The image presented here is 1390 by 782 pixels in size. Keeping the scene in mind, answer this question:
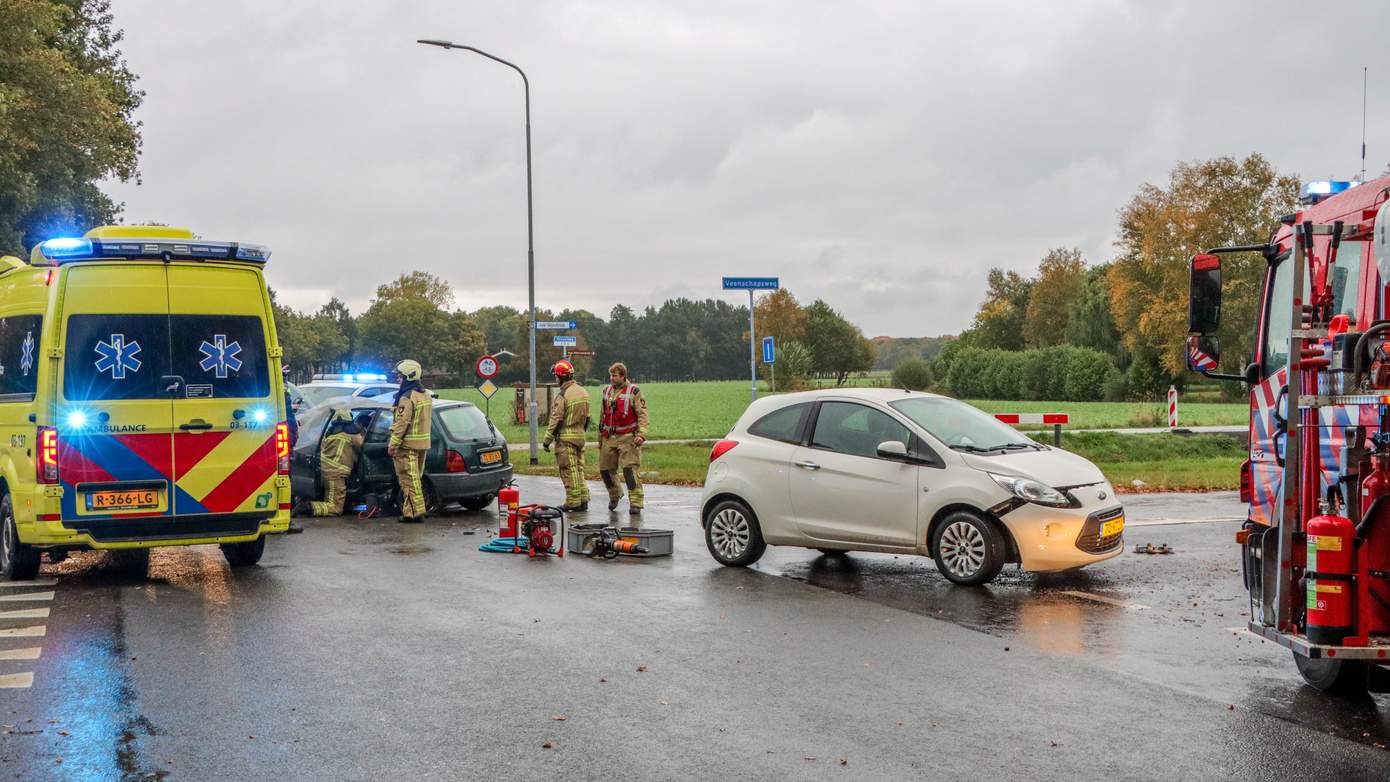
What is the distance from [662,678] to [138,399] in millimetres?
5766

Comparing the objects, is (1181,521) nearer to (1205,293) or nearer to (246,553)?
(1205,293)

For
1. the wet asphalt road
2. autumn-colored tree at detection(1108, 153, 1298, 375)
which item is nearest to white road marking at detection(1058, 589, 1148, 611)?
the wet asphalt road

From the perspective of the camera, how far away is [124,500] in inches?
401

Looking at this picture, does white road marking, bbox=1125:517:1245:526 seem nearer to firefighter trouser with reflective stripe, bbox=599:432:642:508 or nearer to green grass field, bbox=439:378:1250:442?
firefighter trouser with reflective stripe, bbox=599:432:642:508

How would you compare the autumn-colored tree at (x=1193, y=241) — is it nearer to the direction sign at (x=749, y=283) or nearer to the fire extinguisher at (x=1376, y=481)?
the direction sign at (x=749, y=283)

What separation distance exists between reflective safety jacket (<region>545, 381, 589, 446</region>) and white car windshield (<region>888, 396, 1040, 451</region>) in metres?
5.84

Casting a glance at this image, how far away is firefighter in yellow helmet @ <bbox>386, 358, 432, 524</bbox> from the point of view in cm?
1493

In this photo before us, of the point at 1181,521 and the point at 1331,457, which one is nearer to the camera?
the point at 1331,457

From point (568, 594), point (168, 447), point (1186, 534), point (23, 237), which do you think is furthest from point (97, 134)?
point (1186, 534)

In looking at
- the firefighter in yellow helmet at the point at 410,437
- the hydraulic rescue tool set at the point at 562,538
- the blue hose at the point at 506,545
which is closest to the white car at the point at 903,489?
the hydraulic rescue tool set at the point at 562,538

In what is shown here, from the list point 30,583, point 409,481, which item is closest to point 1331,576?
point 30,583

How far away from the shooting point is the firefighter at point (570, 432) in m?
15.8

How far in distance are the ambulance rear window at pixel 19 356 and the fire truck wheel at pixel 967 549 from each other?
742cm

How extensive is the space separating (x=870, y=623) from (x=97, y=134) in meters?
24.8
